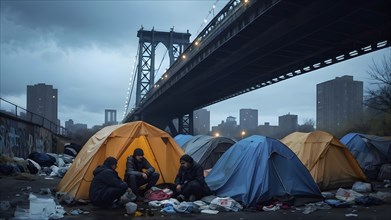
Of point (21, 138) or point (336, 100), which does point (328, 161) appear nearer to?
point (21, 138)

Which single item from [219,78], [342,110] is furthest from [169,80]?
[342,110]

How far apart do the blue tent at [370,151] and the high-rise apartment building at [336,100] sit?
121ft

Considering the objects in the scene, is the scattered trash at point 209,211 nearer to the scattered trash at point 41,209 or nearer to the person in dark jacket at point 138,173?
the person in dark jacket at point 138,173

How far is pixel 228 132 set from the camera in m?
68.1

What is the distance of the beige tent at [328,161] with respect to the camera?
35.9 ft

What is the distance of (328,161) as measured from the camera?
11102mm

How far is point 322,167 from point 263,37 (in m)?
11.1

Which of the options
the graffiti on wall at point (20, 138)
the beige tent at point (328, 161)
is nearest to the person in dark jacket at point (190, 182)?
the beige tent at point (328, 161)

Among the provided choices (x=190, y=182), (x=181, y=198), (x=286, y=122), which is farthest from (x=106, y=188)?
(x=286, y=122)

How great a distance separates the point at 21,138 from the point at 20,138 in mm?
158

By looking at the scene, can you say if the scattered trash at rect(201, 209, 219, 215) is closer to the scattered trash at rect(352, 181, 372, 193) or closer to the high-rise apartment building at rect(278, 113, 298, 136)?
the scattered trash at rect(352, 181, 372, 193)

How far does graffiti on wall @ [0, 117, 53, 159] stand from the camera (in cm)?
1739

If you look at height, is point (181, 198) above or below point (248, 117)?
below

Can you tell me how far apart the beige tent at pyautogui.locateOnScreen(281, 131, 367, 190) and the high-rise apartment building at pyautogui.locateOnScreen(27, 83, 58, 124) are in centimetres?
5377
